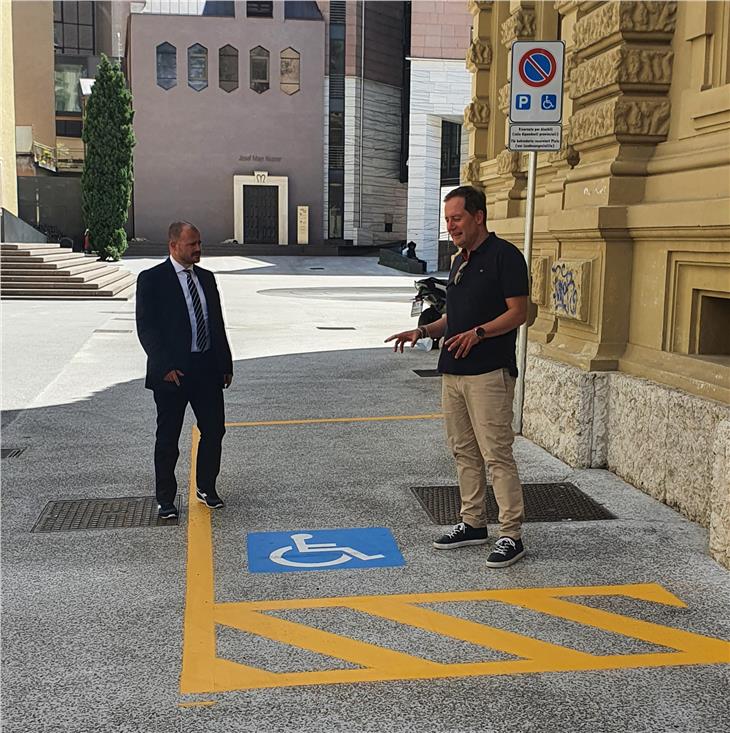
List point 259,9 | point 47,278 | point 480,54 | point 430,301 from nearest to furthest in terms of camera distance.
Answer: point 480,54 → point 430,301 → point 47,278 → point 259,9

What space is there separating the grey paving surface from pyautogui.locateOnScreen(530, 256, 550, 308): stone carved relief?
1350 mm

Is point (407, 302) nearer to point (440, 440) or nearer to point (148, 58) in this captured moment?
point (440, 440)

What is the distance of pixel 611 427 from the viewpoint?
24.6 ft

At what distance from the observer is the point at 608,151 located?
7.80m

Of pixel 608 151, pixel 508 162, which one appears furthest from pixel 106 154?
pixel 608 151

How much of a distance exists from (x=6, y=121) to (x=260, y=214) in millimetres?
28617

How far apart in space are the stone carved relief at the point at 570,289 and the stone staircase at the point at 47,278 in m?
19.3

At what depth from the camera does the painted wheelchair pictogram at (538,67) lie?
834 centimetres

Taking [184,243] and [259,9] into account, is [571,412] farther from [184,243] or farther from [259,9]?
[259,9]

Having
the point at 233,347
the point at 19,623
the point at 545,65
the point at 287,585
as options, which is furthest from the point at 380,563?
the point at 233,347

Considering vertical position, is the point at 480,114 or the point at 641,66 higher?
the point at 480,114

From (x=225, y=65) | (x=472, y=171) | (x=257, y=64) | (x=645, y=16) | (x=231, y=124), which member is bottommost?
(x=472, y=171)

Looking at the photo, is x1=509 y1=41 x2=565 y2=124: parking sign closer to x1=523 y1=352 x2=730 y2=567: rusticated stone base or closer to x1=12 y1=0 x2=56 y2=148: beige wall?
x1=523 y1=352 x2=730 y2=567: rusticated stone base

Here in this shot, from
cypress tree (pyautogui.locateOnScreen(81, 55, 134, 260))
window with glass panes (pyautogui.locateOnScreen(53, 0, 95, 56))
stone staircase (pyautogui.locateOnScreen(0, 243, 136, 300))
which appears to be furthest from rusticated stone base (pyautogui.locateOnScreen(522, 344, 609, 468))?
window with glass panes (pyautogui.locateOnScreen(53, 0, 95, 56))
